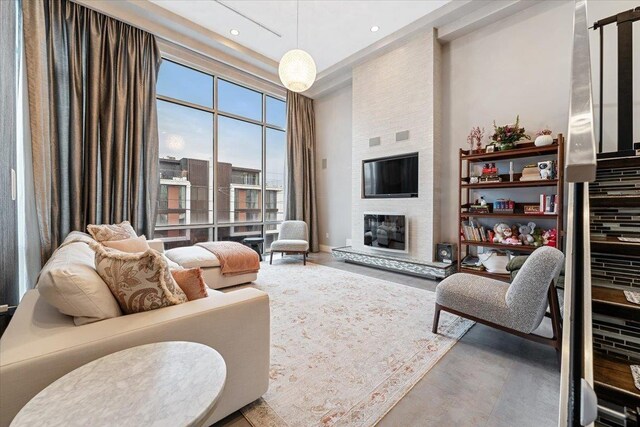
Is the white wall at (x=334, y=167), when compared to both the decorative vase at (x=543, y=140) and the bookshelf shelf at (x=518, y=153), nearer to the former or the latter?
the bookshelf shelf at (x=518, y=153)

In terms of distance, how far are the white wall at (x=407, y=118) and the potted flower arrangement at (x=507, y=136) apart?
842 millimetres

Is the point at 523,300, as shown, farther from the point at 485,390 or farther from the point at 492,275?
the point at 492,275

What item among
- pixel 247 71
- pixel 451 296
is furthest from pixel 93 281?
pixel 247 71

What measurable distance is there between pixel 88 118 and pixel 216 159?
6.22 feet

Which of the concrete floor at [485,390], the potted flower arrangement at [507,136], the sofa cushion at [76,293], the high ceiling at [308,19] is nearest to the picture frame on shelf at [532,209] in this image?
the potted flower arrangement at [507,136]

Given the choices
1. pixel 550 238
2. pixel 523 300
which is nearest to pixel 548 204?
pixel 550 238

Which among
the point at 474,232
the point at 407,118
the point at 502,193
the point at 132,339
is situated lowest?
the point at 132,339

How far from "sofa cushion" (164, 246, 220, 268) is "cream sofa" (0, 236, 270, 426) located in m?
1.64

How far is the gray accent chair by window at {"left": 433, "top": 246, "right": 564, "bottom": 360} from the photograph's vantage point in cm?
181

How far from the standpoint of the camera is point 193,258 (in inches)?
127

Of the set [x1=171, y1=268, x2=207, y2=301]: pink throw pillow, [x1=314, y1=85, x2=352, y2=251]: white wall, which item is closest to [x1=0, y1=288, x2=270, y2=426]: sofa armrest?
[x1=171, y1=268, x2=207, y2=301]: pink throw pillow

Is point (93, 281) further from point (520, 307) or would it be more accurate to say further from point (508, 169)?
point (508, 169)

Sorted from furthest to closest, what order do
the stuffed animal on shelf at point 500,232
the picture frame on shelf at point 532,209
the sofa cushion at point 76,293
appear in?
the stuffed animal on shelf at point 500,232 < the picture frame on shelf at point 532,209 < the sofa cushion at point 76,293

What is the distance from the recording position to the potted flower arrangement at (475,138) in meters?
3.64
